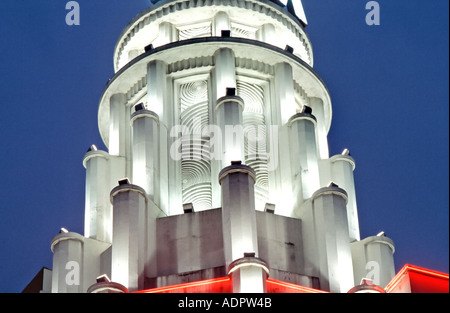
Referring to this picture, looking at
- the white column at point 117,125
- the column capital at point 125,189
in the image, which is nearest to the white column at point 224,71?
the white column at point 117,125

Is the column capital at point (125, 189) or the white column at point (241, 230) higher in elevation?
the column capital at point (125, 189)

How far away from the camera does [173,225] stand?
209ft

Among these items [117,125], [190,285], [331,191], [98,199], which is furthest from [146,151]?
[190,285]

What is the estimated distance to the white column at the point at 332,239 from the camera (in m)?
61.7

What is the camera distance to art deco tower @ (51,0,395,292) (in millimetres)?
61344

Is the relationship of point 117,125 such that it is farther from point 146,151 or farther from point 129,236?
point 129,236

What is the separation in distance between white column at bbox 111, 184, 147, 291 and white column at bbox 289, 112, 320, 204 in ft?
28.1

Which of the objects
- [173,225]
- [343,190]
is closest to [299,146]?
[343,190]

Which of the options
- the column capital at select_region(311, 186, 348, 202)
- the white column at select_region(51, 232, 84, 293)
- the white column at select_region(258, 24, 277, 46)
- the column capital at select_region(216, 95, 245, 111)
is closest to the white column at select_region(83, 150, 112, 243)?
the white column at select_region(51, 232, 84, 293)

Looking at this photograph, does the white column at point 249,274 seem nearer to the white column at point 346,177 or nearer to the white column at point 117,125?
the white column at point 346,177

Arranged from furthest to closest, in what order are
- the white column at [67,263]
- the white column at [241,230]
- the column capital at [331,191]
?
the column capital at [331,191] < the white column at [67,263] < the white column at [241,230]

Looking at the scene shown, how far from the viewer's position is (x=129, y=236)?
61.5 m

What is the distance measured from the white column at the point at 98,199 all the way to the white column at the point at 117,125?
4.23 ft
